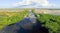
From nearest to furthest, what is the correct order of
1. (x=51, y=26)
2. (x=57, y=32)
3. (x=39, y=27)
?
(x=57, y=32) → (x=51, y=26) → (x=39, y=27)

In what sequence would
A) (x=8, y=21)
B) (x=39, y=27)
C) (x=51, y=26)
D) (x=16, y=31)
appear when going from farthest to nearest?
1. (x=8, y=21)
2. (x=16, y=31)
3. (x=39, y=27)
4. (x=51, y=26)

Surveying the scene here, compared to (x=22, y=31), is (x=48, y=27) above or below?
above

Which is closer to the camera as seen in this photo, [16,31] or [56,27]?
[56,27]

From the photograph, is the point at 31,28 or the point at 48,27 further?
the point at 31,28

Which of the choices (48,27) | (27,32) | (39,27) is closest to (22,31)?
(27,32)

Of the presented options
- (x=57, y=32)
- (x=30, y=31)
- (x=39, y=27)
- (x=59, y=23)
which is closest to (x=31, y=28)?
(x=30, y=31)

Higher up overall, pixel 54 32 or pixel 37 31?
pixel 54 32

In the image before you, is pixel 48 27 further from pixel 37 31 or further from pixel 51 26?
pixel 37 31

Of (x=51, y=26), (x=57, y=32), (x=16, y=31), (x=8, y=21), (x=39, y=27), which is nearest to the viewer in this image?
(x=57, y=32)

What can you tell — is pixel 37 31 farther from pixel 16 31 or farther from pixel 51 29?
pixel 51 29
